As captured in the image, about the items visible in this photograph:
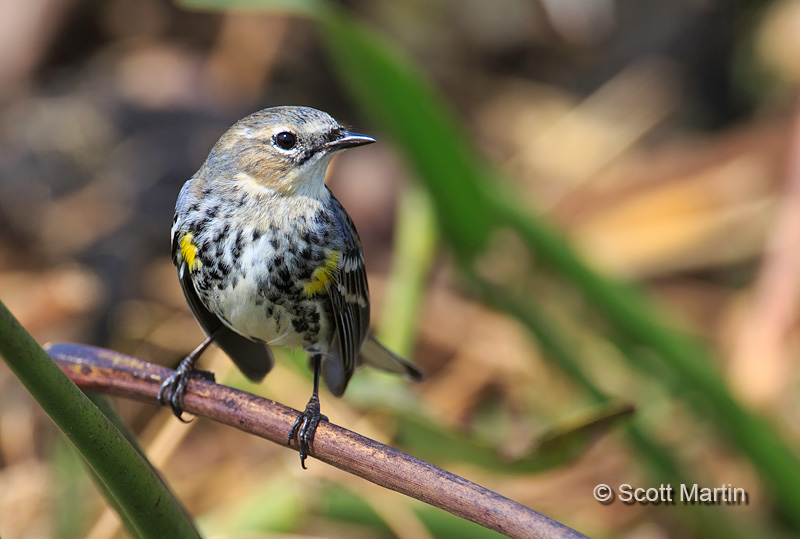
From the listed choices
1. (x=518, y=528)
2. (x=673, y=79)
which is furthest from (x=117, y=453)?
(x=673, y=79)

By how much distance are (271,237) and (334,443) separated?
26.3 inches

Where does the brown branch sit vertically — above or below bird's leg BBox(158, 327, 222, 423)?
below

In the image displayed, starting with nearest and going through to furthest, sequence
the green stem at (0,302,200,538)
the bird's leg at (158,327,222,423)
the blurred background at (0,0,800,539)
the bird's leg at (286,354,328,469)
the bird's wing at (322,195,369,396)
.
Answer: the green stem at (0,302,200,538), the bird's leg at (286,354,328,469), the bird's leg at (158,327,222,423), the bird's wing at (322,195,369,396), the blurred background at (0,0,800,539)

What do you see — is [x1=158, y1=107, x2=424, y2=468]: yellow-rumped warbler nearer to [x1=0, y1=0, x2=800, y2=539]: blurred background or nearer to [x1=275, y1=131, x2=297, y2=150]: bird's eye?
[x1=275, y1=131, x2=297, y2=150]: bird's eye

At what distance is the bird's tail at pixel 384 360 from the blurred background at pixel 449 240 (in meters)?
0.20

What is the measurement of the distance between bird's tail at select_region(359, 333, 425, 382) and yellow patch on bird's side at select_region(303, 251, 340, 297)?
0.36m

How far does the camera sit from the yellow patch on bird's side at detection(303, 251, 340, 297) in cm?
214

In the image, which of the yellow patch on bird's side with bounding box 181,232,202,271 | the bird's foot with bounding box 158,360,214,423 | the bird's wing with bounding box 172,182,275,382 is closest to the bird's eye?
the yellow patch on bird's side with bounding box 181,232,202,271

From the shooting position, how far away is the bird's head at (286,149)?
2.11m

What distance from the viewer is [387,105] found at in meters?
3.04

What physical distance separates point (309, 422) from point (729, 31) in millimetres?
5428

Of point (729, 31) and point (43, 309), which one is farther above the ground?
point (729, 31)

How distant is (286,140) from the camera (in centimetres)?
215

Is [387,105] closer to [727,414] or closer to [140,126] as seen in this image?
[727,414]
